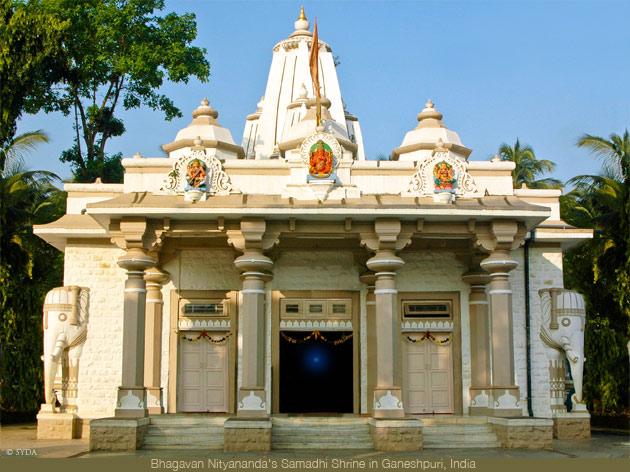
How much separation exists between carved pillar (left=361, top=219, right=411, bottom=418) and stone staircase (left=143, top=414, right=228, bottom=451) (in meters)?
3.19

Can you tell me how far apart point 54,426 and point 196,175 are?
6.23 meters

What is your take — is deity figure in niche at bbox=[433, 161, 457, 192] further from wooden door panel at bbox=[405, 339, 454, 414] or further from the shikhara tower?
the shikhara tower

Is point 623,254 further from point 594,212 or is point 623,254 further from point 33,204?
point 33,204

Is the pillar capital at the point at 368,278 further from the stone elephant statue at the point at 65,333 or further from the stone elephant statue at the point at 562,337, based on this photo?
the stone elephant statue at the point at 65,333

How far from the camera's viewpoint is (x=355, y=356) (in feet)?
60.5

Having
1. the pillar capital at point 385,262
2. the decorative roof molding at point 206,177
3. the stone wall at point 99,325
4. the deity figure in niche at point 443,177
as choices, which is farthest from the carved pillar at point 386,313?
the stone wall at point 99,325

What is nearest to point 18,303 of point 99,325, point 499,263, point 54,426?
point 99,325

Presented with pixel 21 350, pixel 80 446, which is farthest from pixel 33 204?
pixel 80 446

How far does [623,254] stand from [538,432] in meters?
9.17

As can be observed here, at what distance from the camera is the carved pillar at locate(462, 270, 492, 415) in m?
17.7

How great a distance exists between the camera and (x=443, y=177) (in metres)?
16.7

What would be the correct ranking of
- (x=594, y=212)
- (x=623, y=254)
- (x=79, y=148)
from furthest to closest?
(x=79, y=148), (x=594, y=212), (x=623, y=254)

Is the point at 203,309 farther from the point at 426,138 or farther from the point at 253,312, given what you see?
the point at 426,138

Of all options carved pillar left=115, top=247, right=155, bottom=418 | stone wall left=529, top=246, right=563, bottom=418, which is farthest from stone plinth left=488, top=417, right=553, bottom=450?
carved pillar left=115, top=247, right=155, bottom=418
